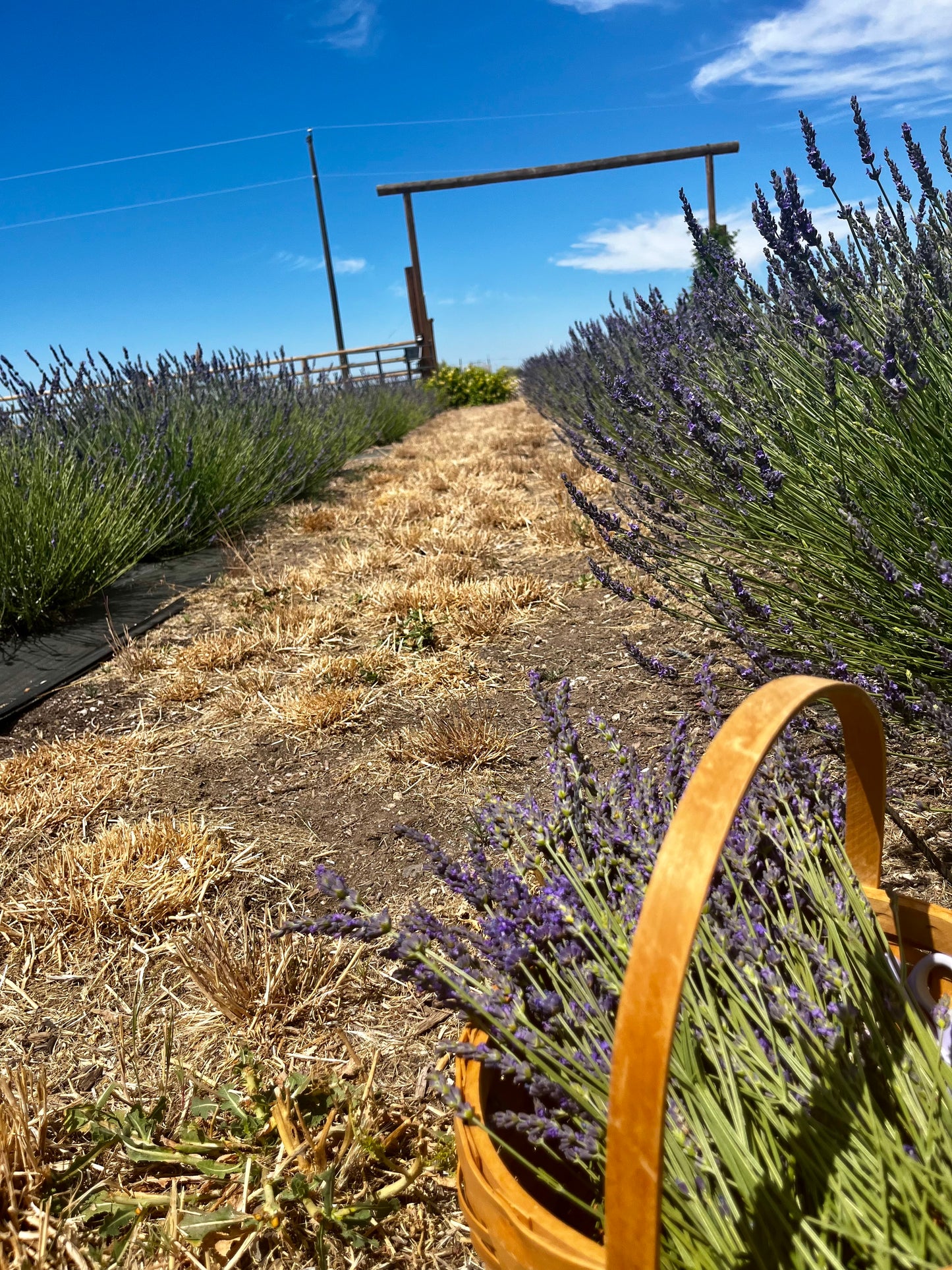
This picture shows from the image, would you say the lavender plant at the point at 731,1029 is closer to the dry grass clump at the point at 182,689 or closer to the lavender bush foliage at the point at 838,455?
the lavender bush foliage at the point at 838,455

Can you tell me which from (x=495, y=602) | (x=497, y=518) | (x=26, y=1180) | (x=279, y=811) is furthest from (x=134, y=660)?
(x=497, y=518)

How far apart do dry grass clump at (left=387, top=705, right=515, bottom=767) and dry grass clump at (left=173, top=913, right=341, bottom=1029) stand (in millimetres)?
698

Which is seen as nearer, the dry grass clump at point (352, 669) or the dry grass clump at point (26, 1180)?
the dry grass clump at point (26, 1180)

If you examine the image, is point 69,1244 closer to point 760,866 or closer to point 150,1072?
point 150,1072

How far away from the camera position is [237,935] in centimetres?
167

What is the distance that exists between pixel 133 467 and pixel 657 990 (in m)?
4.16

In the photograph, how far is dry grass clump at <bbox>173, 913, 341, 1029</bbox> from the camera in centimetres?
148

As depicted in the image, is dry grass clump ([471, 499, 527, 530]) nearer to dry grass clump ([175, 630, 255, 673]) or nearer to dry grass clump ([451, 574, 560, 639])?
dry grass clump ([451, 574, 560, 639])

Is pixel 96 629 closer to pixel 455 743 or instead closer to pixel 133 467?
pixel 133 467

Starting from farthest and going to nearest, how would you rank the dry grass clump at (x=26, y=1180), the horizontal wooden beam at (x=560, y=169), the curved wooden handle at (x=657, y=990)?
the horizontal wooden beam at (x=560, y=169) → the dry grass clump at (x=26, y=1180) → the curved wooden handle at (x=657, y=990)

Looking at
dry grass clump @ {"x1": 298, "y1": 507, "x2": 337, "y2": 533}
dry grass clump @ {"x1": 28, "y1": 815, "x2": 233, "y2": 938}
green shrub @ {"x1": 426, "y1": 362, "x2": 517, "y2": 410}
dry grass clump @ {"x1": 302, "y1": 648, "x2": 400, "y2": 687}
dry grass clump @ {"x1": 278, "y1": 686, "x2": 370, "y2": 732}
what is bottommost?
dry grass clump @ {"x1": 28, "y1": 815, "x2": 233, "y2": 938}

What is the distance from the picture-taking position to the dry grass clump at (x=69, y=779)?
7.09 ft

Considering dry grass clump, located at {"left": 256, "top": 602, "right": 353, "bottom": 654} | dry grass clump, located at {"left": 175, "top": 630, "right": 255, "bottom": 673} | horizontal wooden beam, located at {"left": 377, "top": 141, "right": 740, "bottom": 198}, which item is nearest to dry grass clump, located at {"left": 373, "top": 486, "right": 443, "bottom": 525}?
dry grass clump, located at {"left": 256, "top": 602, "right": 353, "bottom": 654}

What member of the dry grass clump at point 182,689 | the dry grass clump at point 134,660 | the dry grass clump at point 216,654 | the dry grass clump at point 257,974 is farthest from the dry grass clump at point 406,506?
the dry grass clump at point 257,974
